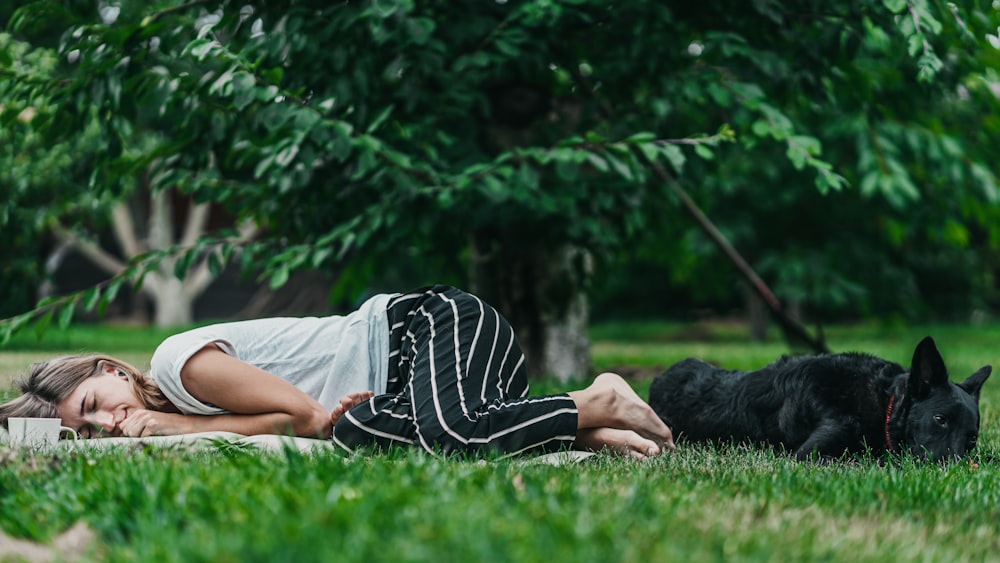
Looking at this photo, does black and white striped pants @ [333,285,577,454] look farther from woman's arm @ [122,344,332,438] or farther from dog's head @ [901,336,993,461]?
dog's head @ [901,336,993,461]

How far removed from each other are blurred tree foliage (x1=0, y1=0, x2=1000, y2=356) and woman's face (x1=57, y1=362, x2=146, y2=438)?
1660 millimetres

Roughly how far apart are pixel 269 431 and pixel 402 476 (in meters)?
1.28

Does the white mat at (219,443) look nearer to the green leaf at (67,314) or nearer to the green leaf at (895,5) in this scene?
the green leaf at (67,314)

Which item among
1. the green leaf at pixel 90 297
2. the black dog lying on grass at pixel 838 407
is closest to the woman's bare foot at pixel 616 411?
the black dog lying on grass at pixel 838 407

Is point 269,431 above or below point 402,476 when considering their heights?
below

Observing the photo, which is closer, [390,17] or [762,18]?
[390,17]

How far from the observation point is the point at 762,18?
6000 millimetres

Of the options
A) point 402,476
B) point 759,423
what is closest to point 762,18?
point 759,423

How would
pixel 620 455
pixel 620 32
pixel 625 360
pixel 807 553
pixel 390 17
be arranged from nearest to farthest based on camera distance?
pixel 807 553 → pixel 620 455 → pixel 390 17 → pixel 620 32 → pixel 625 360

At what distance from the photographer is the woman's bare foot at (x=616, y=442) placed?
3658 millimetres

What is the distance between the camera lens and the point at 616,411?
12.3 feet

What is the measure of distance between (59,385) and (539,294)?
4.44 metres

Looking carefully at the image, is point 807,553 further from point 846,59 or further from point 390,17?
point 846,59

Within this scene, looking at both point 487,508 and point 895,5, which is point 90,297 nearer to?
point 487,508
